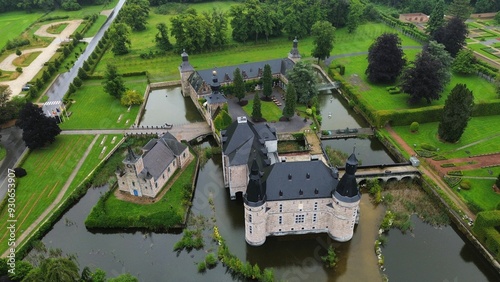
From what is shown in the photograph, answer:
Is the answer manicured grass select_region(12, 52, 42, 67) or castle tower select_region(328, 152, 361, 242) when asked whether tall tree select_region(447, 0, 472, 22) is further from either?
manicured grass select_region(12, 52, 42, 67)

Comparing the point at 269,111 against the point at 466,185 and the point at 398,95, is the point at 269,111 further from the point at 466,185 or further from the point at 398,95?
the point at 466,185

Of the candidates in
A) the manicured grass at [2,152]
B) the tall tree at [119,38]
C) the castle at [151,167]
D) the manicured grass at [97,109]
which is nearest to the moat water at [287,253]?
the castle at [151,167]

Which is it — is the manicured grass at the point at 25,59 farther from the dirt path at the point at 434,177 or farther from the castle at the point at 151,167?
the dirt path at the point at 434,177

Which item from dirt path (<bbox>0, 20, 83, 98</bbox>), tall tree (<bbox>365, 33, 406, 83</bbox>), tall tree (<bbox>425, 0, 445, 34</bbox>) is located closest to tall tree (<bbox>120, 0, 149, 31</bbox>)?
dirt path (<bbox>0, 20, 83, 98</bbox>)

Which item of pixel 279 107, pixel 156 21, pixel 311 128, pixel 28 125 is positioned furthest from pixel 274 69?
pixel 156 21

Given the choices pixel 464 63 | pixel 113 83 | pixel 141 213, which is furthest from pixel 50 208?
pixel 464 63

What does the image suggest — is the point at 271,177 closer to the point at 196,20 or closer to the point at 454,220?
the point at 454,220
